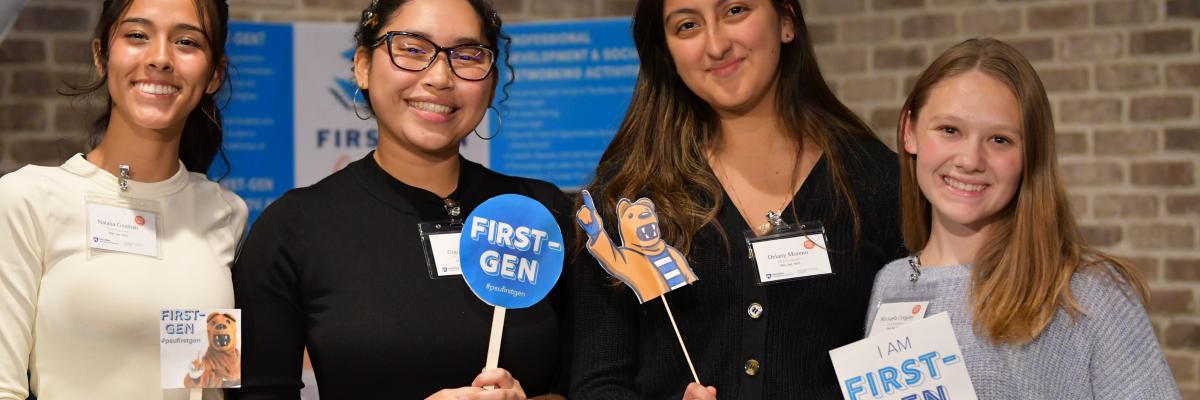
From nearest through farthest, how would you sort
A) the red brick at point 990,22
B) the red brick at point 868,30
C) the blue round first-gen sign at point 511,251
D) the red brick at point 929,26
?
1. the blue round first-gen sign at point 511,251
2. the red brick at point 990,22
3. the red brick at point 929,26
4. the red brick at point 868,30

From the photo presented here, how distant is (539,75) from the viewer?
165 inches

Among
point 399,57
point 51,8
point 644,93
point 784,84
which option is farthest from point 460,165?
point 51,8

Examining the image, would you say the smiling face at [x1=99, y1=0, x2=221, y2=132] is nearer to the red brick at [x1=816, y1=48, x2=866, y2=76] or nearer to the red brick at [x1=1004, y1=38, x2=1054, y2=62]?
the red brick at [x1=816, y1=48, x2=866, y2=76]

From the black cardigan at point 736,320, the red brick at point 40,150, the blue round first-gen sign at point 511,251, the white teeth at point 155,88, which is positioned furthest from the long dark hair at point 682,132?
the red brick at point 40,150

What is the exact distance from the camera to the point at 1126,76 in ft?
12.5

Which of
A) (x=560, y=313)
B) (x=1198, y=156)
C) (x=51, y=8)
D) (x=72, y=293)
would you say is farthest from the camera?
(x=51, y=8)

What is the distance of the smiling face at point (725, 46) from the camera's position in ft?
6.75

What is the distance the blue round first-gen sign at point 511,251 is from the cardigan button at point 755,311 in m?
0.35

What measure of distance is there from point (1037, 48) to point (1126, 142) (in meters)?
0.45

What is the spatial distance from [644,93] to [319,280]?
2.49 ft

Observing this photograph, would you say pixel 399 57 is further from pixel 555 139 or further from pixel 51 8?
pixel 51 8

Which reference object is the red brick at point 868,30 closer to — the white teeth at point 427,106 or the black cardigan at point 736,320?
the black cardigan at point 736,320

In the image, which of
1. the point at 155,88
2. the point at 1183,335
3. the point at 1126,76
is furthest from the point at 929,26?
the point at 155,88

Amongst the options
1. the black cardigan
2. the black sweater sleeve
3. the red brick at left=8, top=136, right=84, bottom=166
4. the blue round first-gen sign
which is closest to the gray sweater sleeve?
the black cardigan
